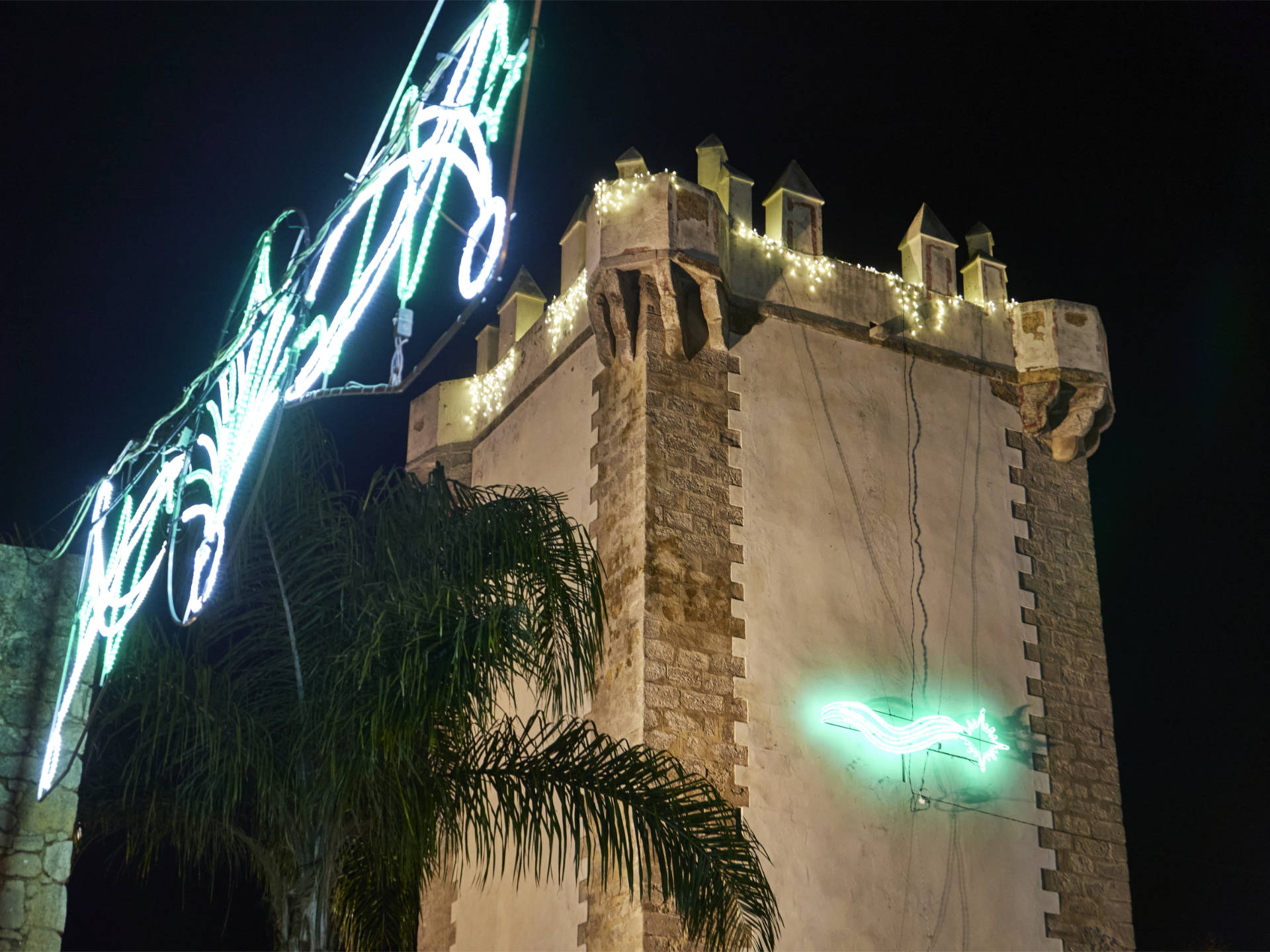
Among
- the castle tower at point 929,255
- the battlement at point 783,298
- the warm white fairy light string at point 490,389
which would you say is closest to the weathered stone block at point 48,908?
the battlement at point 783,298

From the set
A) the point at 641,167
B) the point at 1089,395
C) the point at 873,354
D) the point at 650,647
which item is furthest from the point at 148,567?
the point at 1089,395

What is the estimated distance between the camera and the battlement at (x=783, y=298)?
12984 millimetres

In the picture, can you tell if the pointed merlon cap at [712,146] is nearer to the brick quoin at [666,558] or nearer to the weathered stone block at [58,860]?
the brick quoin at [666,558]

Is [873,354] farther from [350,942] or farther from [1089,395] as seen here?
[350,942]

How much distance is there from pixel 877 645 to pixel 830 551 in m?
0.86

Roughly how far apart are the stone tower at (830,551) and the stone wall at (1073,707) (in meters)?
0.03

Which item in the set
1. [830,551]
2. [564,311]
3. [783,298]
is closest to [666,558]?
[830,551]

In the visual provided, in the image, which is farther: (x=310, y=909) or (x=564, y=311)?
(x=564, y=311)

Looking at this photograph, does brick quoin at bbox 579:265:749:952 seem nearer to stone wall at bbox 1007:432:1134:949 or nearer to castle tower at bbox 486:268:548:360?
castle tower at bbox 486:268:548:360

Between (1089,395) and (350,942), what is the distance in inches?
324

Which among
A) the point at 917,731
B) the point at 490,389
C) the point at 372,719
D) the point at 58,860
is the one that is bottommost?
the point at 58,860

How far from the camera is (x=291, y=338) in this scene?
7.87 metres

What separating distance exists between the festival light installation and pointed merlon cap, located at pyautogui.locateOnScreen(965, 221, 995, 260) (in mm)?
8126

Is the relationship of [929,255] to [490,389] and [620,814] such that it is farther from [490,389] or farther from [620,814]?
[620,814]
